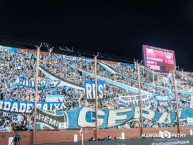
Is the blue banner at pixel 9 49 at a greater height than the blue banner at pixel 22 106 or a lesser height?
greater

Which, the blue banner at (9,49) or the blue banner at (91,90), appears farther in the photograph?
the blue banner at (91,90)

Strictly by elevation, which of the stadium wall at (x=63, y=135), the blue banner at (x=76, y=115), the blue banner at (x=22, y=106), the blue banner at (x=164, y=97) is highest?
the blue banner at (x=164, y=97)

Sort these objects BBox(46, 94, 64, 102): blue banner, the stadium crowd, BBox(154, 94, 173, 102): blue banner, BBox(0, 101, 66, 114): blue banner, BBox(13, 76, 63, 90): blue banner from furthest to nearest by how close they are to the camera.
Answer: BBox(154, 94, 173, 102): blue banner
BBox(46, 94, 64, 102): blue banner
BBox(13, 76, 63, 90): blue banner
the stadium crowd
BBox(0, 101, 66, 114): blue banner

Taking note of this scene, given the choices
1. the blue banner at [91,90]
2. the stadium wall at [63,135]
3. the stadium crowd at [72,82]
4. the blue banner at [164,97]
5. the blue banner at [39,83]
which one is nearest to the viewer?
the stadium wall at [63,135]

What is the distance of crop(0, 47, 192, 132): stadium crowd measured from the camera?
10055mm

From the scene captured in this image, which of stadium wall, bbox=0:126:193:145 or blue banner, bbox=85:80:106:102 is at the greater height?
blue banner, bbox=85:80:106:102

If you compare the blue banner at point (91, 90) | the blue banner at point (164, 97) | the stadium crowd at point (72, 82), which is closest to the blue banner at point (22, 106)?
the stadium crowd at point (72, 82)

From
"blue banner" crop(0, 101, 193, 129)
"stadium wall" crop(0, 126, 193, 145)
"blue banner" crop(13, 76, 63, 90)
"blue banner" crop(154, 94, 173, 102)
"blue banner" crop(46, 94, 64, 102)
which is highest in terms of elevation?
"blue banner" crop(13, 76, 63, 90)

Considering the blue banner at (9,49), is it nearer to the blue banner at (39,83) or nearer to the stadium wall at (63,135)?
the blue banner at (39,83)

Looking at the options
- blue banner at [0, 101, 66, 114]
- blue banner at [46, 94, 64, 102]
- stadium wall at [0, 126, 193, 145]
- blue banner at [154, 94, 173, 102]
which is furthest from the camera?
blue banner at [154, 94, 173, 102]

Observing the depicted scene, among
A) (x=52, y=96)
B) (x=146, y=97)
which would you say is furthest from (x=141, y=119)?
(x=52, y=96)

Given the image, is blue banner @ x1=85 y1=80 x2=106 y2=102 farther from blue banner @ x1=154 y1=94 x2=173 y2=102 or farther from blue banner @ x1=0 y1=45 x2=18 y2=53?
blue banner @ x1=154 y1=94 x2=173 y2=102

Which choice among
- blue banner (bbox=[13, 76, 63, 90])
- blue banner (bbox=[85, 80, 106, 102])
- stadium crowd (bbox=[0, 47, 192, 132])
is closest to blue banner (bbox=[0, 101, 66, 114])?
stadium crowd (bbox=[0, 47, 192, 132])

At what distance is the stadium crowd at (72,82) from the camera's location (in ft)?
33.0
